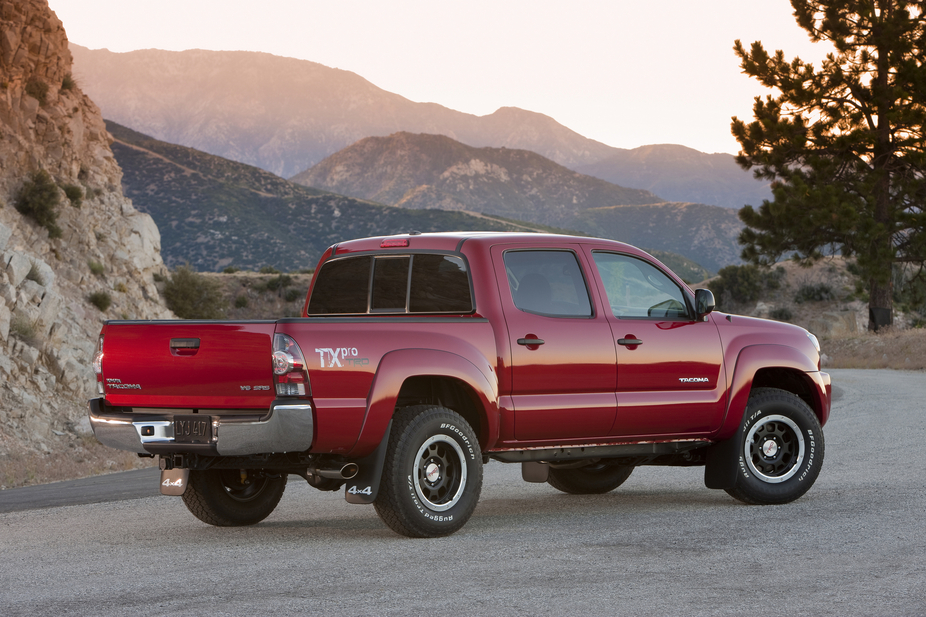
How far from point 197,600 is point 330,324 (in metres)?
2.05

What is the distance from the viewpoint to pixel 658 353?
337 inches

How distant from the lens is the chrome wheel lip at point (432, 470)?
7.38m

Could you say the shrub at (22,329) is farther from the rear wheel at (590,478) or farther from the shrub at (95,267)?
the rear wheel at (590,478)

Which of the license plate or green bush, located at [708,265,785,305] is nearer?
the license plate

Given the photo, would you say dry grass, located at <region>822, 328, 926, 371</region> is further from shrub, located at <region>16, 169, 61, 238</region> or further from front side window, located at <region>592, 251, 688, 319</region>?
shrub, located at <region>16, 169, 61, 238</region>

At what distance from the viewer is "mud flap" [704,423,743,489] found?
29.4 ft

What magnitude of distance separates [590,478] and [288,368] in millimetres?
4325

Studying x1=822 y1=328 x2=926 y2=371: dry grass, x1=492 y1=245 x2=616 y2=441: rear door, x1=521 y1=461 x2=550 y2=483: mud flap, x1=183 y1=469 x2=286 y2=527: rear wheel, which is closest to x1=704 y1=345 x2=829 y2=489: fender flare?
x1=492 y1=245 x2=616 y2=441: rear door

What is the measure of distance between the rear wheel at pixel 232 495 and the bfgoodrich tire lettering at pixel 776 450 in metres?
3.98

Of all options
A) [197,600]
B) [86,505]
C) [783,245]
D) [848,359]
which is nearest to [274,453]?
[197,600]

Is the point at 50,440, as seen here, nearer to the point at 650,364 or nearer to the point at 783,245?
the point at 650,364

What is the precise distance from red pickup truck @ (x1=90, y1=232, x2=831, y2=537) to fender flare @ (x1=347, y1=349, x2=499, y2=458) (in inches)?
0.5

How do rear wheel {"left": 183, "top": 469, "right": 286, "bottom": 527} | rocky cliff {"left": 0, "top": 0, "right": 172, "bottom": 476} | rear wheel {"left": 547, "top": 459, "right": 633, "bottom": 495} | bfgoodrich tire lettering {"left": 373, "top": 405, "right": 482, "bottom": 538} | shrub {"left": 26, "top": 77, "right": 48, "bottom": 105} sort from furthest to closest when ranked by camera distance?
shrub {"left": 26, "top": 77, "right": 48, "bottom": 105}, rocky cliff {"left": 0, "top": 0, "right": 172, "bottom": 476}, rear wheel {"left": 547, "top": 459, "right": 633, "bottom": 495}, rear wheel {"left": 183, "top": 469, "right": 286, "bottom": 527}, bfgoodrich tire lettering {"left": 373, "top": 405, "right": 482, "bottom": 538}

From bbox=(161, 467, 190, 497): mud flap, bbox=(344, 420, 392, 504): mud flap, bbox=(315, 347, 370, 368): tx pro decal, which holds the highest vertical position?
bbox=(315, 347, 370, 368): tx pro decal
